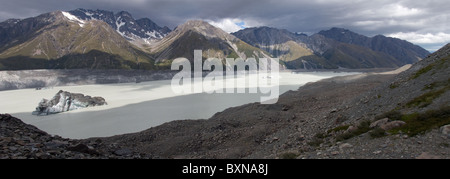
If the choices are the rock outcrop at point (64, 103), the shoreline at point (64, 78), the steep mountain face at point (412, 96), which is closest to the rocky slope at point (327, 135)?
the steep mountain face at point (412, 96)

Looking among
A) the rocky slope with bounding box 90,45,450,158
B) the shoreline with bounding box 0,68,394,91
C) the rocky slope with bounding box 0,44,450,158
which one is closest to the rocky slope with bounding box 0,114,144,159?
the rocky slope with bounding box 0,44,450,158

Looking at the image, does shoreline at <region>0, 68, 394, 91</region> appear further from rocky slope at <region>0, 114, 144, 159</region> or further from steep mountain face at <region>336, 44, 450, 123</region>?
steep mountain face at <region>336, 44, 450, 123</region>

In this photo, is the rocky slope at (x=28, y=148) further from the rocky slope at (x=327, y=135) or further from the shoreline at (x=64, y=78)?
the shoreline at (x=64, y=78)

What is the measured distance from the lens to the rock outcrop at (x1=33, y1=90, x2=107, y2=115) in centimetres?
6134

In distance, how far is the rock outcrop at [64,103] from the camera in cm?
6134

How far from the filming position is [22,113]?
61875 mm

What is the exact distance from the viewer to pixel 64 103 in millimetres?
64750

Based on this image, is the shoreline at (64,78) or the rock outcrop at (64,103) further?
the shoreline at (64,78)
